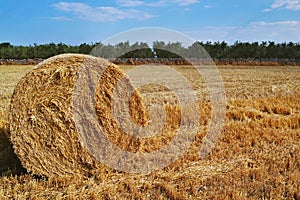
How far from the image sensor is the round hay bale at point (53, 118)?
389 cm

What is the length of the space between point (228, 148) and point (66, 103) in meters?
2.48

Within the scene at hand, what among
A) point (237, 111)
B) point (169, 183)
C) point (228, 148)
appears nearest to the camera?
point (169, 183)

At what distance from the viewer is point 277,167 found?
4324 millimetres

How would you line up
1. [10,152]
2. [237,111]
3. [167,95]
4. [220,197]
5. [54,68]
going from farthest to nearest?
[167,95] < [237,111] < [10,152] < [54,68] < [220,197]

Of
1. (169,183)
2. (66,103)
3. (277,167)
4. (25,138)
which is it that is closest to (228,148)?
(277,167)

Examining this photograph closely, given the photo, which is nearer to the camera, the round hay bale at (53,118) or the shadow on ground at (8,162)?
the round hay bale at (53,118)

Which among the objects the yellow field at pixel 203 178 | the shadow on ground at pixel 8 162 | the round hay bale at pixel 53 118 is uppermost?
the round hay bale at pixel 53 118

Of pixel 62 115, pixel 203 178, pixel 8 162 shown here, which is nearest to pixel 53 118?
pixel 62 115

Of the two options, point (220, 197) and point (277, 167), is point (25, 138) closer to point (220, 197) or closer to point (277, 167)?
point (220, 197)

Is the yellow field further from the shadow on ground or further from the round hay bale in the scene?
the round hay bale

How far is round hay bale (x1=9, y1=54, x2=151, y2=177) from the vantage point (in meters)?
3.89

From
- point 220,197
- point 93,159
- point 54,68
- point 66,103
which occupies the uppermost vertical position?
point 54,68

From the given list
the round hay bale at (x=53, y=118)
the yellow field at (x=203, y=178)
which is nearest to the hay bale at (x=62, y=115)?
the round hay bale at (x=53, y=118)

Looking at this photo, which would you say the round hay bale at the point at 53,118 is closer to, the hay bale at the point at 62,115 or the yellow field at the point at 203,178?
the hay bale at the point at 62,115
